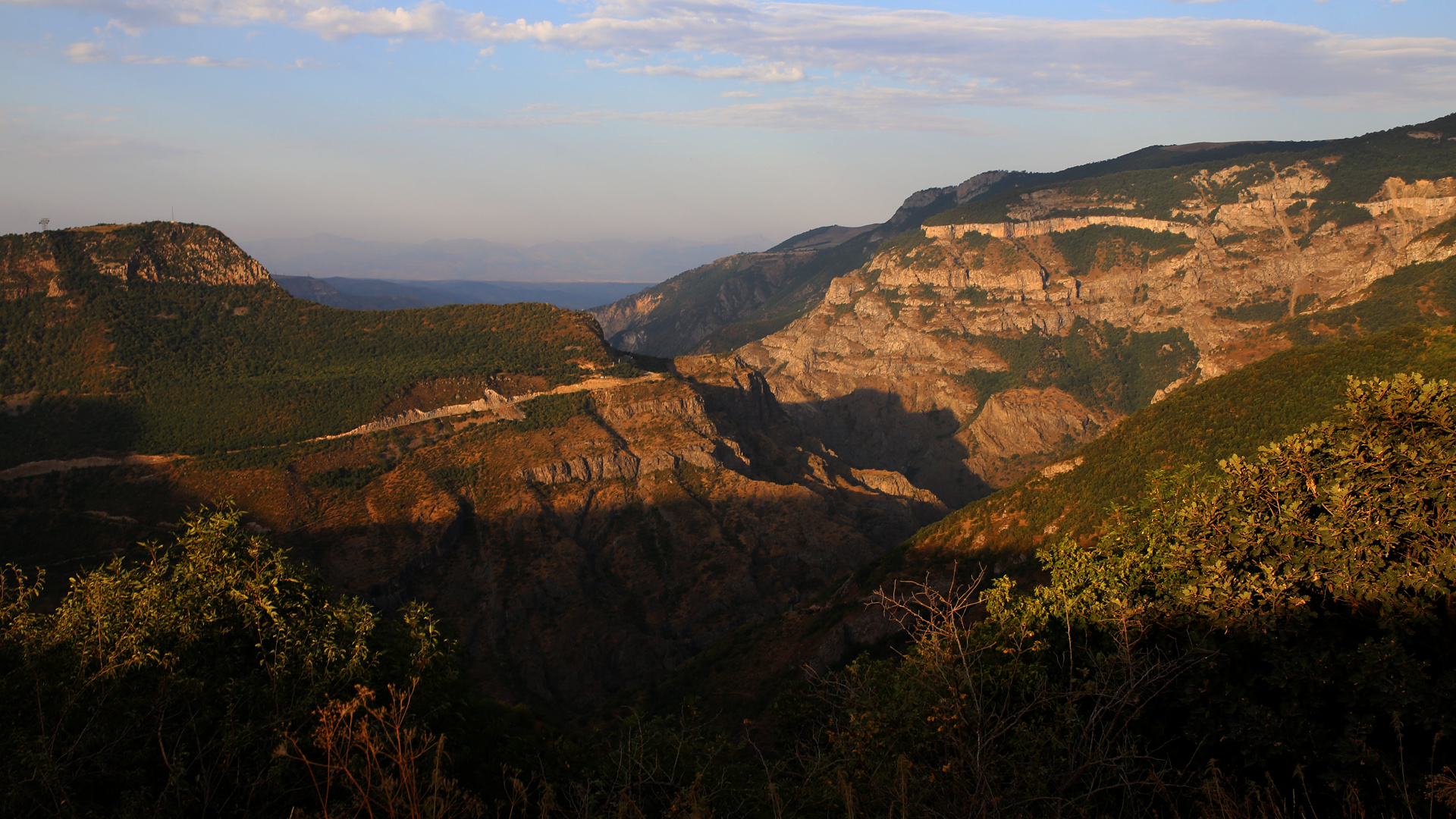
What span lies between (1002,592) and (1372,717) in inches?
452

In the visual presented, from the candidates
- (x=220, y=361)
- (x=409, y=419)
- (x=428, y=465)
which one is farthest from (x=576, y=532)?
(x=220, y=361)

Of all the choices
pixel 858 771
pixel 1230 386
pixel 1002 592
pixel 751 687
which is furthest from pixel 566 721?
pixel 1230 386

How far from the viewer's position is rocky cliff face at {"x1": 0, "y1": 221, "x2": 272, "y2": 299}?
116 m

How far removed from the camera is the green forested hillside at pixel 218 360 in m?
99.9

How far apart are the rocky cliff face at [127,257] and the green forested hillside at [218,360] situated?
2061mm

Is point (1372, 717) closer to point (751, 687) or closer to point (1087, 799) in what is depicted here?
point (1087, 799)

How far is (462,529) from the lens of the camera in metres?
97.5

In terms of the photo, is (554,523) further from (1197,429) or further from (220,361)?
(1197,429)

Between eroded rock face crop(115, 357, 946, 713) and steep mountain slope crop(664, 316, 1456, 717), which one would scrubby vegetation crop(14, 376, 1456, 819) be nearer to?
steep mountain slope crop(664, 316, 1456, 717)

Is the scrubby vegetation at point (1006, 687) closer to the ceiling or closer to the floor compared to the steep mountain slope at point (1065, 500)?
closer to the ceiling

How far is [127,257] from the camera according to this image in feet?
400

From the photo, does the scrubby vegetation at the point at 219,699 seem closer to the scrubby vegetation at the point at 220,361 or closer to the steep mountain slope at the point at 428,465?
the steep mountain slope at the point at 428,465

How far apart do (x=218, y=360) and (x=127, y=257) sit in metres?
24.9

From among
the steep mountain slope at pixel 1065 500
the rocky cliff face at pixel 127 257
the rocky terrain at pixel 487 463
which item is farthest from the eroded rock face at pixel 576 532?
the rocky cliff face at pixel 127 257
